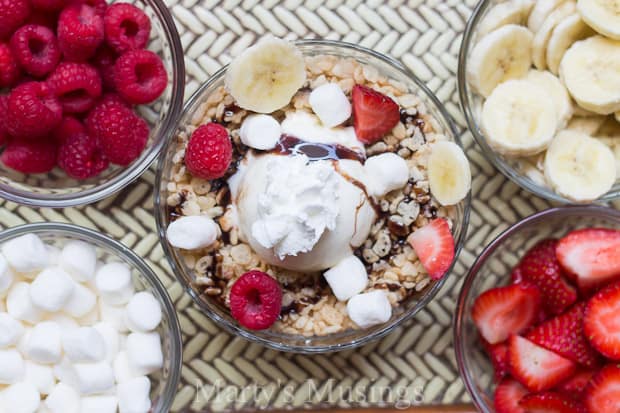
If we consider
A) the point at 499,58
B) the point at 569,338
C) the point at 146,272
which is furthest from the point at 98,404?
the point at 499,58

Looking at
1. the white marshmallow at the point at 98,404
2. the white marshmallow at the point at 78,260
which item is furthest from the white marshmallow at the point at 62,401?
the white marshmallow at the point at 78,260

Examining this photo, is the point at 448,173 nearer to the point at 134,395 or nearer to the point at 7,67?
the point at 134,395

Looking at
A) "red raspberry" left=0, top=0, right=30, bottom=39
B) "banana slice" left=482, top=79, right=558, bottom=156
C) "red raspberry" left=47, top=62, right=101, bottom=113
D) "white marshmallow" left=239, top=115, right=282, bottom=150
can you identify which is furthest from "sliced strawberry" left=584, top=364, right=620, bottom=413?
"red raspberry" left=0, top=0, right=30, bottom=39

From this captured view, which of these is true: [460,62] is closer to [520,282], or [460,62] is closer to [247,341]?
[520,282]

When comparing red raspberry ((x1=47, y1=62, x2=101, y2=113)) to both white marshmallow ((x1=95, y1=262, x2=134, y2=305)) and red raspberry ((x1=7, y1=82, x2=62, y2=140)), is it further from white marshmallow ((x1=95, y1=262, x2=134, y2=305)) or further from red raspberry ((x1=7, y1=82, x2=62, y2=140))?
white marshmallow ((x1=95, y1=262, x2=134, y2=305))

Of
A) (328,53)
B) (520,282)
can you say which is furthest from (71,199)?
(520,282)

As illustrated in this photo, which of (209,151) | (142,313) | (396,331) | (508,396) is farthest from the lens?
(396,331)
